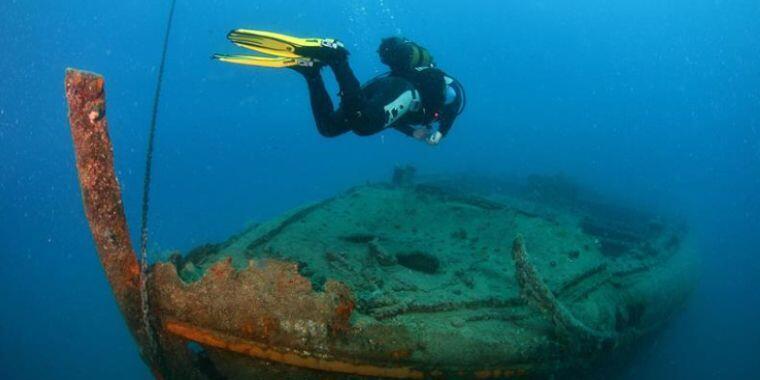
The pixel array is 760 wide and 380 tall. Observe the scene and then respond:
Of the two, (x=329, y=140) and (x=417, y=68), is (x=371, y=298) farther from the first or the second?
(x=329, y=140)

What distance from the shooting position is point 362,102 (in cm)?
418

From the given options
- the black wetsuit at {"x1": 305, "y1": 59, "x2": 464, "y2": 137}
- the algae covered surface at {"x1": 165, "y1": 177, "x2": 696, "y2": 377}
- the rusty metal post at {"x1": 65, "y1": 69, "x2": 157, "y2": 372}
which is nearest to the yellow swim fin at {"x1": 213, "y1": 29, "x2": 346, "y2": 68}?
the black wetsuit at {"x1": 305, "y1": 59, "x2": 464, "y2": 137}

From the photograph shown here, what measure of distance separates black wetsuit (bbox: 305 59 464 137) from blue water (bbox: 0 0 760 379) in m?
5.05

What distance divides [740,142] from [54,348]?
270 feet

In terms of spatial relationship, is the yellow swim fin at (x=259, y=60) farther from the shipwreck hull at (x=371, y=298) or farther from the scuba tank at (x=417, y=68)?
the scuba tank at (x=417, y=68)

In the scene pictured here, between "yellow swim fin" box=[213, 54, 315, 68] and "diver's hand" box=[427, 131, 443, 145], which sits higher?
"yellow swim fin" box=[213, 54, 315, 68]

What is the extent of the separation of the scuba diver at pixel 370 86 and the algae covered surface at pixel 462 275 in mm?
1153

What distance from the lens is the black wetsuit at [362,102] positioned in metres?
4.10

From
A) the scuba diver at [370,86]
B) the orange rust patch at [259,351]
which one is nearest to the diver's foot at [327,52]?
the scuba diver at [370,86]

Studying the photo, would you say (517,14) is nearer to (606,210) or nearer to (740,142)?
(740,142)

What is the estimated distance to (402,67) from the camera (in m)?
4.96

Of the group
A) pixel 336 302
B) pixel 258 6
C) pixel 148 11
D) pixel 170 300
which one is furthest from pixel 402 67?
pixel 258 6

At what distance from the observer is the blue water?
17.4 meters

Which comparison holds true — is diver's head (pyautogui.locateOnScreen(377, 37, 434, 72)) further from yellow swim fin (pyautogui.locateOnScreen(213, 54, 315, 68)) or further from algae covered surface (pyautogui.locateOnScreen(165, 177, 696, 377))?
algae covered surface (pyautogui.locateOnScreen(165, 177, 696, 377))
